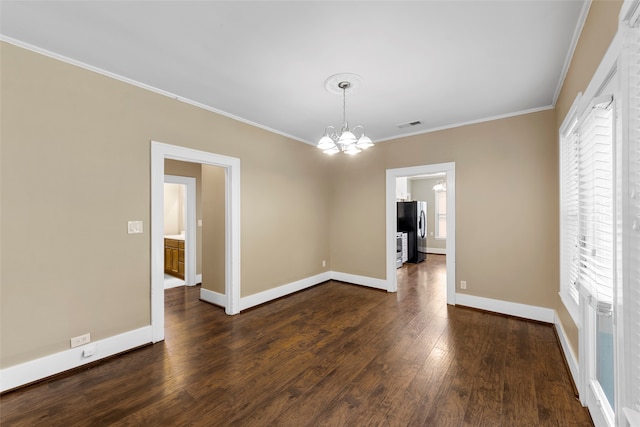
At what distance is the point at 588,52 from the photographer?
1.82m

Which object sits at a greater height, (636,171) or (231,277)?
(636,171)

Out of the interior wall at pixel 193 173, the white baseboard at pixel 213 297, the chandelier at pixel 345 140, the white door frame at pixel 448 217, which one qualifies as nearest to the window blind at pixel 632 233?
the chandelier at pixel 345 140

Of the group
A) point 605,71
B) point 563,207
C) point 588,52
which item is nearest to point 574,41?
point 588,52

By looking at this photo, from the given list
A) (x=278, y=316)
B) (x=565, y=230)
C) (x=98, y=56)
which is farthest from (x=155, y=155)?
(x=565, y=230)

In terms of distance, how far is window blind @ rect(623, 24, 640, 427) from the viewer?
1.10 metres

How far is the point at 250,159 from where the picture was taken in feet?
13.0

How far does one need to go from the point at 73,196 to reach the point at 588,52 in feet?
13.7

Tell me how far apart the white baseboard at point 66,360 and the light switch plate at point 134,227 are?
1.03 meters

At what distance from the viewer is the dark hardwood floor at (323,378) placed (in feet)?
6.19

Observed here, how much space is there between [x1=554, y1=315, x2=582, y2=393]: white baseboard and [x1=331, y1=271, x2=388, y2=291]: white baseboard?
94.7 inches

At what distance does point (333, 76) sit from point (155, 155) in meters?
2.07

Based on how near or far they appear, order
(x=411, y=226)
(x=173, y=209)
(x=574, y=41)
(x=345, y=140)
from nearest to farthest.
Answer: (x=574, y=41) → (x=345, y=140) → (x=173, y=209) → (x=411, y=226)

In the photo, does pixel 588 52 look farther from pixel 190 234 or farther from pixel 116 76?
pixel 190 234

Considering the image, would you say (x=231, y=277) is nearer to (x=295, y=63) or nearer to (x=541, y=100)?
(x=295, y=63)
